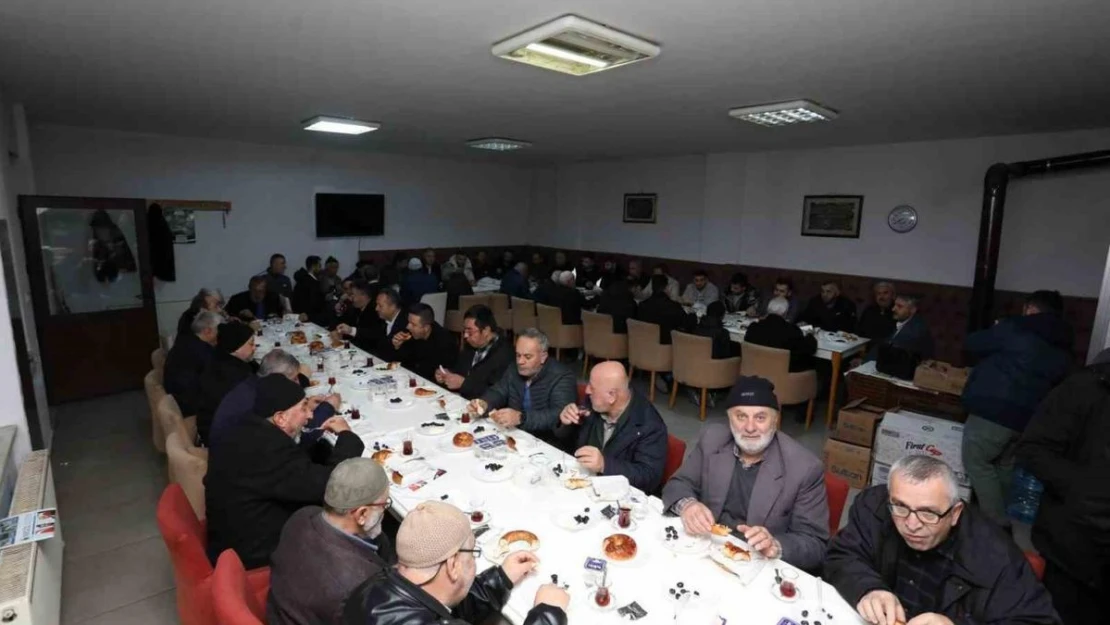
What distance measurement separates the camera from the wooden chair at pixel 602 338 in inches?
271

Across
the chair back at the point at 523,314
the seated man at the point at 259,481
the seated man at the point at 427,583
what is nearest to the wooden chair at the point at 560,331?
the chair back at the point at 523,314

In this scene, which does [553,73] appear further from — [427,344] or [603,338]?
[603,338]

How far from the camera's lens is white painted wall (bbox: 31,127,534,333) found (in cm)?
734

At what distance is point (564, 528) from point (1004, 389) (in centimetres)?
322

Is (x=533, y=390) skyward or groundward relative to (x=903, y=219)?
groundward

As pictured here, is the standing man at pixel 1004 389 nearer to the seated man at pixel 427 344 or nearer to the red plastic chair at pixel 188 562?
the seated man at pixel 427 344

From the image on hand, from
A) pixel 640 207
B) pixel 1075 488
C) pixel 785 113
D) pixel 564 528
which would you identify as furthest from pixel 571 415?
pixel 640 207

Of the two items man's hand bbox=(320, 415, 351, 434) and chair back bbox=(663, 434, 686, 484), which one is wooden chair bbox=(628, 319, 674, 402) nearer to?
chair back bbox=(663, 434, 686, 484)

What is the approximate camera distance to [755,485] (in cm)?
251

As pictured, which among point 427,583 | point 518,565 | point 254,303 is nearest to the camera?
point 427,583

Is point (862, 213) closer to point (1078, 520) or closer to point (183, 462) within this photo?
point (1078, 520)

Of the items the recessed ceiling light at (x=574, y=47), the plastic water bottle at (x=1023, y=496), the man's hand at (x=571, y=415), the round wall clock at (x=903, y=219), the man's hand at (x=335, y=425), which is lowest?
the plastic water bottle at (x=1023, y=496)

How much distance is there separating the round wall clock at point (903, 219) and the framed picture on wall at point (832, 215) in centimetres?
41

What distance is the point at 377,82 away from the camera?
4.28 m
